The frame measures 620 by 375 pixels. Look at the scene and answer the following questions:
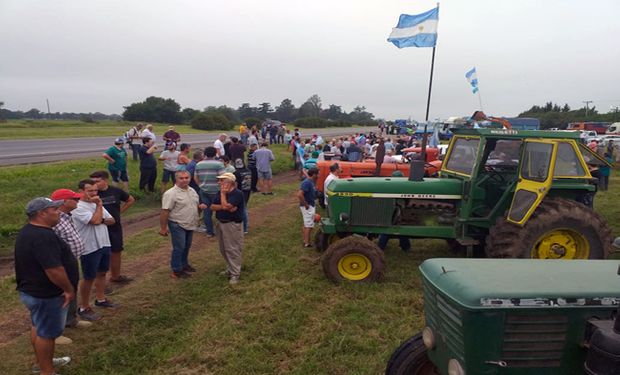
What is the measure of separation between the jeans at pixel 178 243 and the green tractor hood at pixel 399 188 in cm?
198

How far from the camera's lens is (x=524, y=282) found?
2506 millimetres

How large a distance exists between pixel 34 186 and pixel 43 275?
25.3 feet

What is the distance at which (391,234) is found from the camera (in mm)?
6008

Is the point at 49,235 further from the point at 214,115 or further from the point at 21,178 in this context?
the point at 214,115

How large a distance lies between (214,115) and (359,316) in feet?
122

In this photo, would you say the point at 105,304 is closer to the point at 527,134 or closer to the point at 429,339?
the point at 429,339

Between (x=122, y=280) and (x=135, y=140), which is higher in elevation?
(x=135, y=140)

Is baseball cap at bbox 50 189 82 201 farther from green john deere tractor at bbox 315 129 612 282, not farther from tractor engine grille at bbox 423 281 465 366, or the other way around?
tractor engine grille at bbox 423 281 465 366

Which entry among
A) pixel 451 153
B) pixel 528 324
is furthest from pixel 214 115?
pixel 528 324

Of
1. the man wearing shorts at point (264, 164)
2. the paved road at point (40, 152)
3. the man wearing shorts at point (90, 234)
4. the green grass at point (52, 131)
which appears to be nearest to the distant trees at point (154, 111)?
the green grass at point (52, 131)

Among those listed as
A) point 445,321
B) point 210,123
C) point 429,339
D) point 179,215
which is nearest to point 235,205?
point 179,215

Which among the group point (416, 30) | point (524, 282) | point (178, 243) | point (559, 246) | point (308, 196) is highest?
point (416, 30)

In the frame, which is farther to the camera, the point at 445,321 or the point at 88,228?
the point at 88,228

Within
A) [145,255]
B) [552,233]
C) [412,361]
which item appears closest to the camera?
[412,361]
